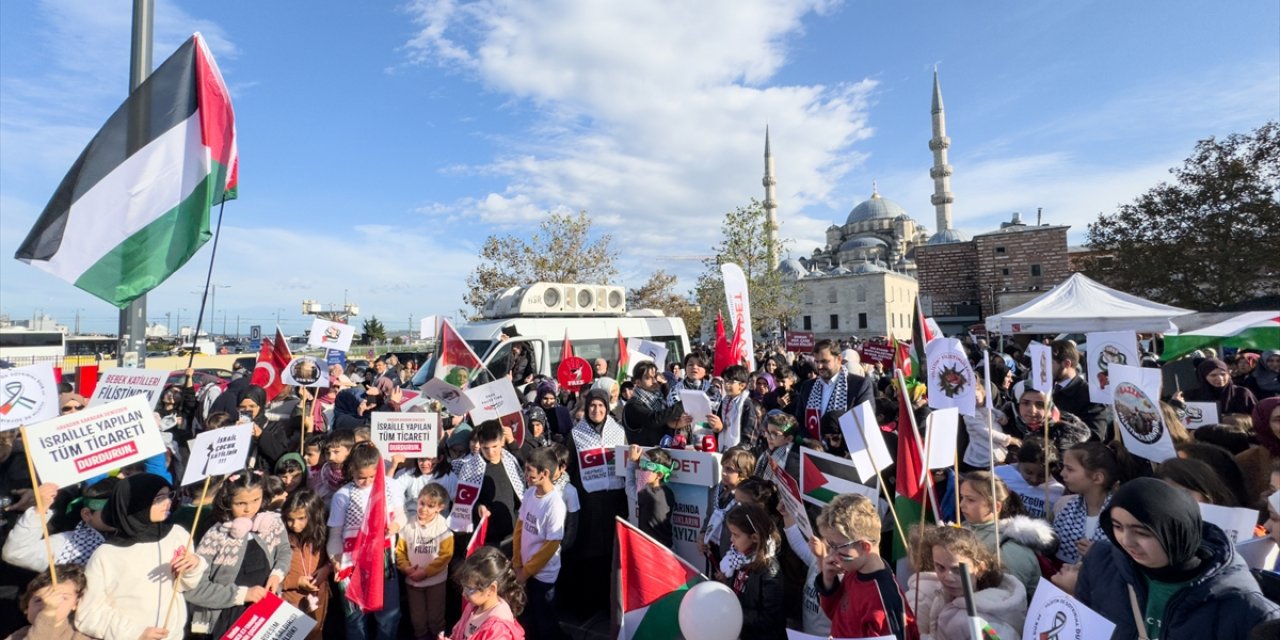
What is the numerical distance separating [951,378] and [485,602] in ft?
11.9

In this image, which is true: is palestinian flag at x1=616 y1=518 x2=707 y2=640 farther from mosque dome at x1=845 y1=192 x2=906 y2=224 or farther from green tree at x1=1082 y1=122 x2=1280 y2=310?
mosque dome at x1=845 y1=192 x2=906 y2=224

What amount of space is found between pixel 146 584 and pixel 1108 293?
13.8 m

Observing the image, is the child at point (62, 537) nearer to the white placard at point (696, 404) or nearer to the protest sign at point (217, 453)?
the protest sign at point (217, 453)

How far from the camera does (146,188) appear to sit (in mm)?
5125

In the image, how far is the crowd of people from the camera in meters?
2.45

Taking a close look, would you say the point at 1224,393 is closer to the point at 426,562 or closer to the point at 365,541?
the point at 426,562

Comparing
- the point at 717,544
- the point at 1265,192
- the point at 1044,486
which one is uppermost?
the point at 1265,192

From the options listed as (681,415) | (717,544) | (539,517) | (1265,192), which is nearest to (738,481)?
(717,544)

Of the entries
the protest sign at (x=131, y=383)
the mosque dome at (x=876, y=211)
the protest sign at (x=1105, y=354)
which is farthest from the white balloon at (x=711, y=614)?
the mosque dome at (x=876, y=211)

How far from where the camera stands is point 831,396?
5938 millimetres

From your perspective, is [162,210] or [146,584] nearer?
[146,584]

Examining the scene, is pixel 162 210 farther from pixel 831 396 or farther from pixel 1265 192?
pixel 1265 192

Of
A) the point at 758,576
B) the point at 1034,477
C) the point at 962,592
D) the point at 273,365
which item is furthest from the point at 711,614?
the point at 273,365

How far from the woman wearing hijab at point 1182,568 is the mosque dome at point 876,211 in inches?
3446
